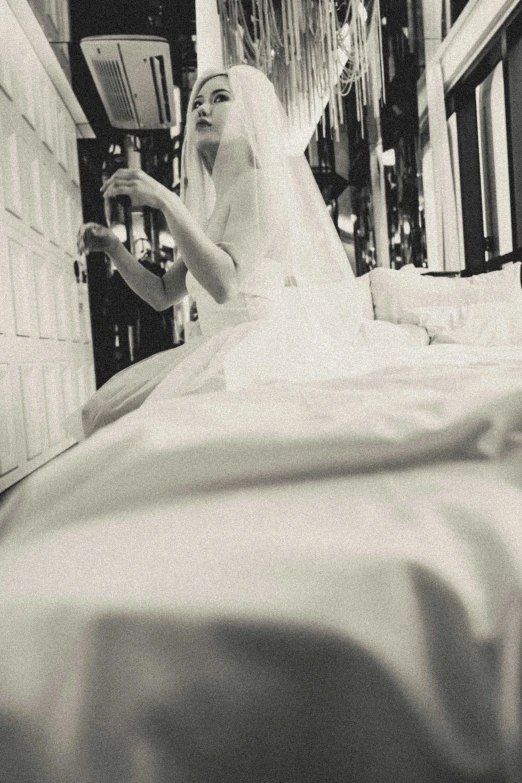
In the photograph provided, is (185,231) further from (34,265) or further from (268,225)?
(34,265)

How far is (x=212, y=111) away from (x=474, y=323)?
169 cm

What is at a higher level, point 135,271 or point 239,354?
point 135,271

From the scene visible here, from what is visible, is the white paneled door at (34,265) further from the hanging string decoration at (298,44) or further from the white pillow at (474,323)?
the white pillow at (474,323)

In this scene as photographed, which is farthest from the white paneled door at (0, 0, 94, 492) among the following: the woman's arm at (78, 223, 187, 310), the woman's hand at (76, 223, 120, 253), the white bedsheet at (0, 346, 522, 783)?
the white bedsheet at (0, 346, 522, 783)

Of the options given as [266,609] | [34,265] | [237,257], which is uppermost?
[34,265]

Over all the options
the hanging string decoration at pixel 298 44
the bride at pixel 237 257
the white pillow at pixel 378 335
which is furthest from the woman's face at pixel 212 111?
the hanging string decoration at pixel 298 44

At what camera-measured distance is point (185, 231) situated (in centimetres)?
124

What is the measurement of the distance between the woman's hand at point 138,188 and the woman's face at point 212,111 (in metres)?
0.52

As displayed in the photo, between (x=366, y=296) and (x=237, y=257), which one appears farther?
(x=366, y=296)

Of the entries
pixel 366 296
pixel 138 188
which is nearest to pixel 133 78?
pixel 366 296

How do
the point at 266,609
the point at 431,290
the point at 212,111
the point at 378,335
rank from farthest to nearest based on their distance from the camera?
1. the point at 431,290
2. the point at 378,335
3. the point at 212,111
4. the point at 266,609

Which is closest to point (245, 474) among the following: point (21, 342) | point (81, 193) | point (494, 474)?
point (494, 474)

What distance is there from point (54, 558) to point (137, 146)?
193 inches

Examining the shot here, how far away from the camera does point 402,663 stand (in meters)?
0.38
